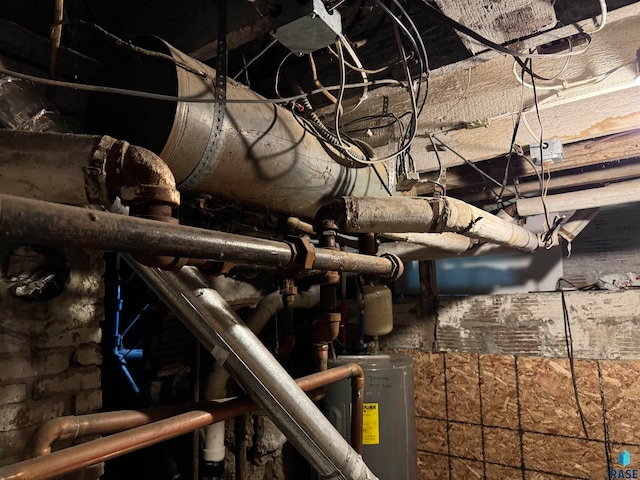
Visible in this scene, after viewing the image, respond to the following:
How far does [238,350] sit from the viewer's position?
43.8 inches

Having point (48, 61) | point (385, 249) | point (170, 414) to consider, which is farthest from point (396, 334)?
point (48, 61)

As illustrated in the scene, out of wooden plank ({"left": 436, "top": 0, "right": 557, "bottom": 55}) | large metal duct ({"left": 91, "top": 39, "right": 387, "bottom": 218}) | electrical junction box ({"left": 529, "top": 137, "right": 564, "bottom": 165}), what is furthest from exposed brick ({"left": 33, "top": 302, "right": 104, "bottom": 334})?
electrical junction box ({"left": 529, "top": 137, "right": 564, "bottom": 165})

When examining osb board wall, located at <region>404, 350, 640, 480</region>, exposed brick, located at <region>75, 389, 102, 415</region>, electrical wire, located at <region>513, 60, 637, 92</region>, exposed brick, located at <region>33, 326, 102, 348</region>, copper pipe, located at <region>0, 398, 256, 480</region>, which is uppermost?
electrical wire, located at <region>513, 60, 637, 92</region>

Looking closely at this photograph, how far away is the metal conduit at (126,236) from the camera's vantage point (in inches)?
20.5

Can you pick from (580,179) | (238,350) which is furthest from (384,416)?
(580,179)

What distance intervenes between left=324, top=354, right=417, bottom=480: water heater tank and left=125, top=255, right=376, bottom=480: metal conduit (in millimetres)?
863

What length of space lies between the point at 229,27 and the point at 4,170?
0.66 m

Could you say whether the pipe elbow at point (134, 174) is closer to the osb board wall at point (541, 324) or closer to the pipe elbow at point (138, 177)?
the pipe elbow at point (138, 177)

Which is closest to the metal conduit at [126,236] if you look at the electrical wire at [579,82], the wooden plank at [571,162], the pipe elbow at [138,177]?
the pipe elbow at [138,177]

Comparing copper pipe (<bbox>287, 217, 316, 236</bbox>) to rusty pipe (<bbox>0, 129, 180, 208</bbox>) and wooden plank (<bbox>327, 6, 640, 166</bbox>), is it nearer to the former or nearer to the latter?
rusty pipe (<bbox>0, 129, 180, 208</bbox>)

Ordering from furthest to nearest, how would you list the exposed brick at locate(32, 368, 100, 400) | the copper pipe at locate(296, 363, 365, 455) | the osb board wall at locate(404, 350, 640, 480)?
the osb board wall at locate(404, 350, 640, 480), the copper pipe at locate(296, 363, 365, 455), the exposed brick at locate(32, 368, 100, 400)

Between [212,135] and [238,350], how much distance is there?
1.89 feet

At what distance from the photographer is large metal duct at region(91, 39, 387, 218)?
1.02m

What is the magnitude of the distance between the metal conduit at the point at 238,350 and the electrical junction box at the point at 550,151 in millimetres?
1343
